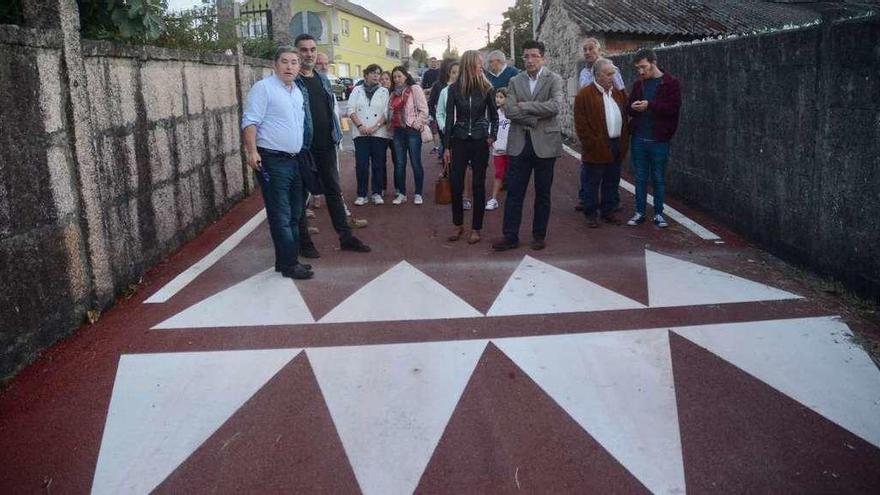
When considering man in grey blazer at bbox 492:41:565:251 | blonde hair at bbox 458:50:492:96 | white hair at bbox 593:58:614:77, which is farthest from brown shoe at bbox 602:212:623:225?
blonde hair at bbox 458:50:492:96

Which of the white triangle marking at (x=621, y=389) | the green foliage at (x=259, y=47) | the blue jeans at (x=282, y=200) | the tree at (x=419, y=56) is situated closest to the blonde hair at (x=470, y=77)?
the blue jeans at (x=282, y=200)

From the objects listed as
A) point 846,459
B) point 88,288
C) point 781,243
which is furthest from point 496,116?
point 846,459

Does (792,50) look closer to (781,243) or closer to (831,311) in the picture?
(781,243)

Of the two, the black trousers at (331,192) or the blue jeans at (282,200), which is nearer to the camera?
the blue jeans at (282,200)

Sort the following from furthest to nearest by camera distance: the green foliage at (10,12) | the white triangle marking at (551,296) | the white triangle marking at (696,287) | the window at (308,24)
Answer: the window at (308,24) → the white triangle marking at (696,287) → the white triangle marking at (551,296) → the green foliage at (10,12)

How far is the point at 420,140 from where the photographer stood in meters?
9.45

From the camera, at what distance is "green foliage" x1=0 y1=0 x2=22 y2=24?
4.80m

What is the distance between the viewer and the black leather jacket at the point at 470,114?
707cm

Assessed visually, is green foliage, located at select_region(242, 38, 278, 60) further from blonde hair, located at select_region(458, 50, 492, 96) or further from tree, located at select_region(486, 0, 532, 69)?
tree, located at select_region(486, 0, 532, 69)

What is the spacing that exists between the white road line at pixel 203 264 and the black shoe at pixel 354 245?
4.00ft

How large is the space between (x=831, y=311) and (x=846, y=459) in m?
2.10

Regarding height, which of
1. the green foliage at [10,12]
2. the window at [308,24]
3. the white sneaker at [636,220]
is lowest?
the white sneaker at [636,220]

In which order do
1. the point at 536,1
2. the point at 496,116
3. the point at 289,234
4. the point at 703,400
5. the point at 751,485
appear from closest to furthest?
1. the point at 751,485
2. the point at 703,400
3. the point at 289,234
4. the point at 496,116
5. the point at 536,1

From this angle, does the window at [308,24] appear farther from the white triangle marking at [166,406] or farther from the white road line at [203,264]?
the white triangle marking at [166,406]
